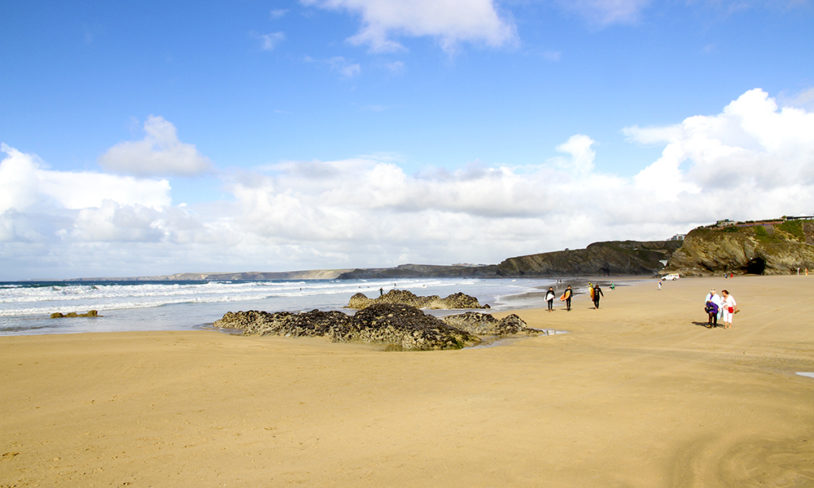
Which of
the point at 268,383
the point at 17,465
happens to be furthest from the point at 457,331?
the point at 17,465

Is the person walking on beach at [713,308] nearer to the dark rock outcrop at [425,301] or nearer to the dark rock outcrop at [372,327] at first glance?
the dark rock outcrop at [372,327]

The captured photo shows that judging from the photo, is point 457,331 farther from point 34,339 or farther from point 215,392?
point 34,339

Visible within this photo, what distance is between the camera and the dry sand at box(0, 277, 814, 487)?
16.4 feet

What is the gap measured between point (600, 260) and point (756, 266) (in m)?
62.8

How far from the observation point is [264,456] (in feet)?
17.8

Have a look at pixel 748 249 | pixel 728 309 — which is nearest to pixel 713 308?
pixel 728 309

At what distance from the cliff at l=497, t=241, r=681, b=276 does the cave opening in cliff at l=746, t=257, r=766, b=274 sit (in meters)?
48.3

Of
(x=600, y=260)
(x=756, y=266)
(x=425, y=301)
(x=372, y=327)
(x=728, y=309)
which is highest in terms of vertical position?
(x=600, y=260)

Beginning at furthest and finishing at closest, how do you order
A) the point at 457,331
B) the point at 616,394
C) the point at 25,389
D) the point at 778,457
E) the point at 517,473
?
the point at 457,331, the point at 25,389, the point at 616,394, the point at 778,457, the point at 517,473

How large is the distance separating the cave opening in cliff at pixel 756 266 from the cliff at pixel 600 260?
158 feet

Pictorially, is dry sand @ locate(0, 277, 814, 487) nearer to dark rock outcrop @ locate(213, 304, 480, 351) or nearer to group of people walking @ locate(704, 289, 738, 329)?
dark rock outcrop @ locate(213, 304, 480, 351)

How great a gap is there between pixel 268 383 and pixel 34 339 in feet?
43.3

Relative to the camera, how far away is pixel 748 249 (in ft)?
216

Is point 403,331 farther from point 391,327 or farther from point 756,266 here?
point 756,266
